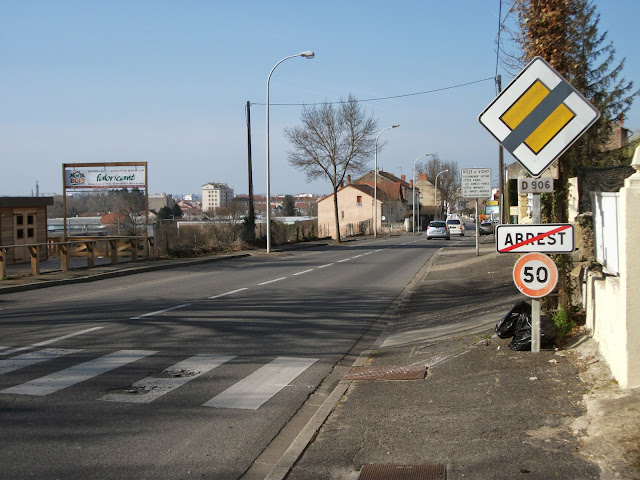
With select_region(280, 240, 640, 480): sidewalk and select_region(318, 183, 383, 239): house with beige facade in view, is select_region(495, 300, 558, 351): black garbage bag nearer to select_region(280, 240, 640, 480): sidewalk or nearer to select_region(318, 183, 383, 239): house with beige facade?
select_region(280, 240, 640, 480): sidewalk

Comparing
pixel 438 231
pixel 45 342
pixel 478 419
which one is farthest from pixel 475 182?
pixel 438 231

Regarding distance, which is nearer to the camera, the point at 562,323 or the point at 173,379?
the point at 173,379

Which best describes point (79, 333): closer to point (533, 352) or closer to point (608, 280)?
point (533, 352)

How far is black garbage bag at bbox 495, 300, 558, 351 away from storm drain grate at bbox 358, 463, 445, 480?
9.72 feet

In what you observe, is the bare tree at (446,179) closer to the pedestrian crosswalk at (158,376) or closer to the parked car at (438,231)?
the parked car at (438,231)

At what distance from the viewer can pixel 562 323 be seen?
7.41 meters

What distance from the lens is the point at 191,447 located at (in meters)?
5.06

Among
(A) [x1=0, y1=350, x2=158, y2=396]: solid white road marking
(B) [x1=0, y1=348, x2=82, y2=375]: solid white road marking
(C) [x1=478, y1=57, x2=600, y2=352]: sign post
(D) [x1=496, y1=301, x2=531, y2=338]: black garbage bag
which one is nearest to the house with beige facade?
(B) [x1=0, y1=348, x2=82, y2=375]: solid white road marking

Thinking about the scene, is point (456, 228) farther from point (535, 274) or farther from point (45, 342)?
point (535, 274)

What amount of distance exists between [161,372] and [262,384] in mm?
1262

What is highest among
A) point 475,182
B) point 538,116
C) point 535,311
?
point 475,182

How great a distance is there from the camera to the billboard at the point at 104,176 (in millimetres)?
25281

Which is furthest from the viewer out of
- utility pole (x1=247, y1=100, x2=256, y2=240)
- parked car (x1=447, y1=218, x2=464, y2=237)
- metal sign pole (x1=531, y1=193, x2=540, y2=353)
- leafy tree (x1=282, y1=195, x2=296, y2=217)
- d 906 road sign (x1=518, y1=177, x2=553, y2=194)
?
leafy tree (x1=282, y1=195, x2=296, y2=217)

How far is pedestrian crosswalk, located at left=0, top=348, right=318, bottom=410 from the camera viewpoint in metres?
6.45
